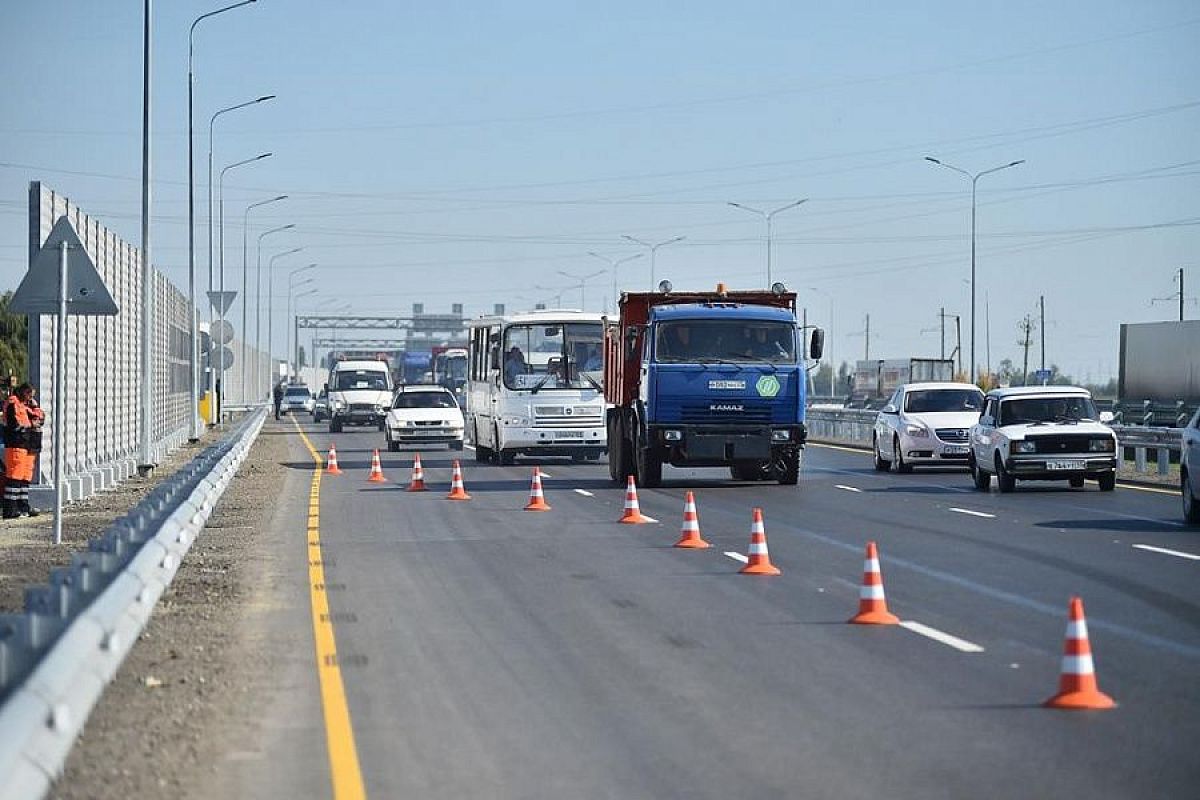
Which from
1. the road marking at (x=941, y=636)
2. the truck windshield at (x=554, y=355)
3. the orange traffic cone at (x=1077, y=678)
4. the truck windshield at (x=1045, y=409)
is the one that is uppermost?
the truck windshield at (x=554, y=355)

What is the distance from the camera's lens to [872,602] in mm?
15617

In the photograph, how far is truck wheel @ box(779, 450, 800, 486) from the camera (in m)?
36.1

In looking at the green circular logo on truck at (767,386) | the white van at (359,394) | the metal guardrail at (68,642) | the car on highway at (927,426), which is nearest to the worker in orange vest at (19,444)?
the metal guardrail at (68,642)

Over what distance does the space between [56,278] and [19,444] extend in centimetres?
576

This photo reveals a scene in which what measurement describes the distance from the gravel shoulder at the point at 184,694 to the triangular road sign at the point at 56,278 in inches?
110

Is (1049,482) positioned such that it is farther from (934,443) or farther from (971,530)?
(971,530)

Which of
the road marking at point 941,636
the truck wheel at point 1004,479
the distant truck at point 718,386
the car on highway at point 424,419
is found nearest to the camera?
the road marking at point 941,636

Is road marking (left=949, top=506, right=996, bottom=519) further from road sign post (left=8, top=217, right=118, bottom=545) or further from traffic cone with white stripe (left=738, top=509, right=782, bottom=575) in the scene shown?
road sign post (left=8, top=217, right=118, bottom=545)

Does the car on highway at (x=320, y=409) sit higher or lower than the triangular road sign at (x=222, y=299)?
lower

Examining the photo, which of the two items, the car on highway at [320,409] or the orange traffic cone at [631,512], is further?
the car on highway at [320,409]

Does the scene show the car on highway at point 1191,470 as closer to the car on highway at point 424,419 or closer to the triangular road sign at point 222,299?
the car on highway at point 424,419

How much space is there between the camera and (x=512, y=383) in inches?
1768

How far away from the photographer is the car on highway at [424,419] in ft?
182

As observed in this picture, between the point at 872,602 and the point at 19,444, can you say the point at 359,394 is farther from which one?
the point at 872,602
